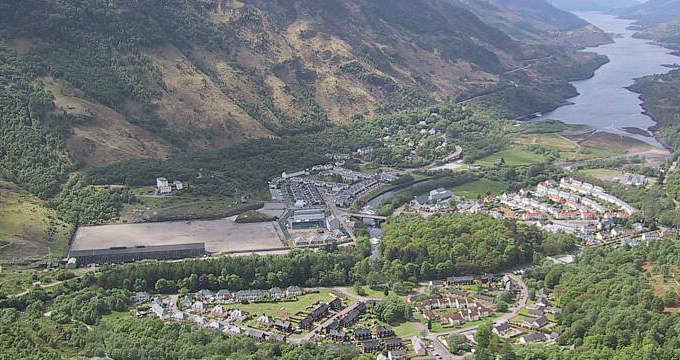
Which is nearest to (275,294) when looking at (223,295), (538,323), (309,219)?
(223,295)

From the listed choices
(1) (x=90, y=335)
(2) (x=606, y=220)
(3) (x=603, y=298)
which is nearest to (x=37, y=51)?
(1) (x=90, y=335)

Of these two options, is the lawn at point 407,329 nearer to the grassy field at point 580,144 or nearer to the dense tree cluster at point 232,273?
the dense tree cluster at point 232,273

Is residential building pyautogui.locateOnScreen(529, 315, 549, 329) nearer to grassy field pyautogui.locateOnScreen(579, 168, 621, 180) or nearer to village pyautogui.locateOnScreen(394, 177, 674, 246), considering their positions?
village pyautogui.locateOnScreen(394, 177, 674, 246)

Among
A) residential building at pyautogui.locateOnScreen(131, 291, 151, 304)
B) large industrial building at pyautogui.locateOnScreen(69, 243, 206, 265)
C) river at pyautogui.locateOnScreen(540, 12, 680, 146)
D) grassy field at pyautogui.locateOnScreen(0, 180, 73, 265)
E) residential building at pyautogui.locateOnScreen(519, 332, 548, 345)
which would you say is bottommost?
river at pyautogui.locateOnScreen(540, 12, 680, 146)

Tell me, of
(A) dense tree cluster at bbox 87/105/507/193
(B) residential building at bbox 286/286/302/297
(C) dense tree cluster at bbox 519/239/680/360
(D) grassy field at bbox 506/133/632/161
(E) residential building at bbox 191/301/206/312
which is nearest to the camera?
(C) dense tree cluster at bbox 519/239/680/360

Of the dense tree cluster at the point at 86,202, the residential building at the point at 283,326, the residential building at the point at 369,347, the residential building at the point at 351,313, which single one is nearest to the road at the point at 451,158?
the dense tree cluster at the point at 86,202

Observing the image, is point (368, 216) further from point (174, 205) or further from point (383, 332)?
point (383, 332)

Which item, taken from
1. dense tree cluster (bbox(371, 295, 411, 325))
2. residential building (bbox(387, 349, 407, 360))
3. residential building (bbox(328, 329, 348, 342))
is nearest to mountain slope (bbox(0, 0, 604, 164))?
dense tree cluster (bbox(371, 295, 411, 325))

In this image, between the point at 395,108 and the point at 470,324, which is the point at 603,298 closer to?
the point at 470,324
